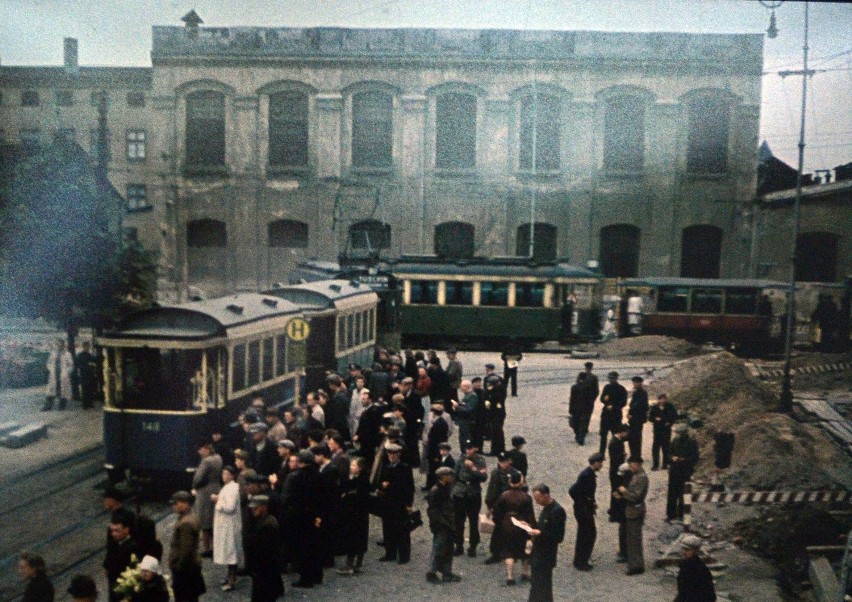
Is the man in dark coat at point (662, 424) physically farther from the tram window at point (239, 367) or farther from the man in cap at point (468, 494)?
the tram window at point (239, 367)

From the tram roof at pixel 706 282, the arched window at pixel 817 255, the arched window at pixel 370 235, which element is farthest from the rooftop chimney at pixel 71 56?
the tram roof at pixel 706 282

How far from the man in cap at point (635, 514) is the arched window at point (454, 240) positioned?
8.60m

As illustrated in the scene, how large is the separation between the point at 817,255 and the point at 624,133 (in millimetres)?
3408

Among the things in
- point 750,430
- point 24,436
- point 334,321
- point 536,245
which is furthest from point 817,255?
point 24,436

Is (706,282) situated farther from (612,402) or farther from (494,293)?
(494,293)

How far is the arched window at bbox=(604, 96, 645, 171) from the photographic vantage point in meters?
12.1

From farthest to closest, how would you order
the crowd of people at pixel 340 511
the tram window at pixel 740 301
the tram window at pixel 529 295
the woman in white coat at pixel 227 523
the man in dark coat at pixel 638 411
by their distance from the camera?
the tram window at pixel 529 295 → the tram window at pixel 740 301 → the man in dark coat at pixel 638 411 → the woman in white coat at pixel 227 523 → the crowd of people at pixel 340 511

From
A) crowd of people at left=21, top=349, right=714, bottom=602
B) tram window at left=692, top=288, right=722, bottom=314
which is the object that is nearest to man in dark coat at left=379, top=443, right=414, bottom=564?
crowd of people at left=21, top=349, right=714, bottom=602

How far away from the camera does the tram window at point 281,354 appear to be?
40.6ft

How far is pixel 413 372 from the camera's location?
48.8 ft

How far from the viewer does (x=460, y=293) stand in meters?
21.1

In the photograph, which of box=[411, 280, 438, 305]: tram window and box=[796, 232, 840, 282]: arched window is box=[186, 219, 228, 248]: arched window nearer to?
box=[796, 232, 840, 282]: arched window

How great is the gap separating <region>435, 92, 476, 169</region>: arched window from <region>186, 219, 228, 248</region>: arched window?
150 inches

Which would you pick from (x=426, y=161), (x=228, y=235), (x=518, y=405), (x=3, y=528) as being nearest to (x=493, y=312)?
(x=518, y=405)
